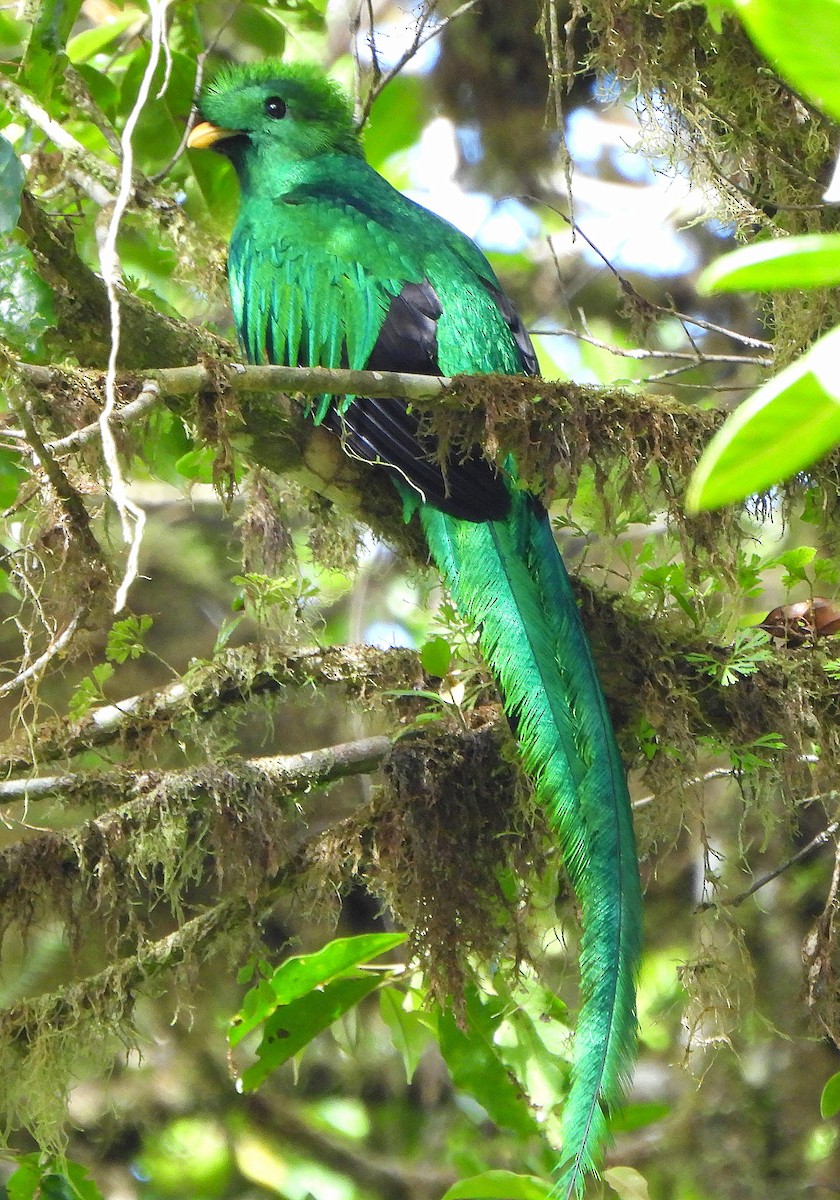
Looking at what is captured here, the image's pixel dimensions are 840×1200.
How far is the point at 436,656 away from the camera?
256 cm

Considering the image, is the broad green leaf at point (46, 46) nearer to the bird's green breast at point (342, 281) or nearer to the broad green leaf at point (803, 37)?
the bird's green breast at point (342, 281)

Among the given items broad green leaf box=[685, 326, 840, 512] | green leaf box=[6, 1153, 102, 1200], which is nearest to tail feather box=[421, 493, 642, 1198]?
green leaf box=[6, 1153, 102, 1200]

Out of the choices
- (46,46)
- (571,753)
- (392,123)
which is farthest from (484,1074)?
(392,123)

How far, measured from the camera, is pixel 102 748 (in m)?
2.74

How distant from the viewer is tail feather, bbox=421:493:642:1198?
6.66 ft

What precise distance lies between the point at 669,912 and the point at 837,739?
1.63 metres

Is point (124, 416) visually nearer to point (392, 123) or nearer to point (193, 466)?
point (193, 466)

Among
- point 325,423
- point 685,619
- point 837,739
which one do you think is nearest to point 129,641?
point 325,423

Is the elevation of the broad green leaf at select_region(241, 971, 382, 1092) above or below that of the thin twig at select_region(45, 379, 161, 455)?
below

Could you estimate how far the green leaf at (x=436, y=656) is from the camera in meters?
2.55

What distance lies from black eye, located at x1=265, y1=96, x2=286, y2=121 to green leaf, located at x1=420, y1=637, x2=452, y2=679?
1.63m

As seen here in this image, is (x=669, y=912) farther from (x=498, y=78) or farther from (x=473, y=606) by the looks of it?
(x=498, y=78)

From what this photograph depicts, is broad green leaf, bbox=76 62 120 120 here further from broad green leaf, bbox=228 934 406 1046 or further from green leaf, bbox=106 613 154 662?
broad green leaf, bbox=228 934 406 1046

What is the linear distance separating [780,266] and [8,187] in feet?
4.71
